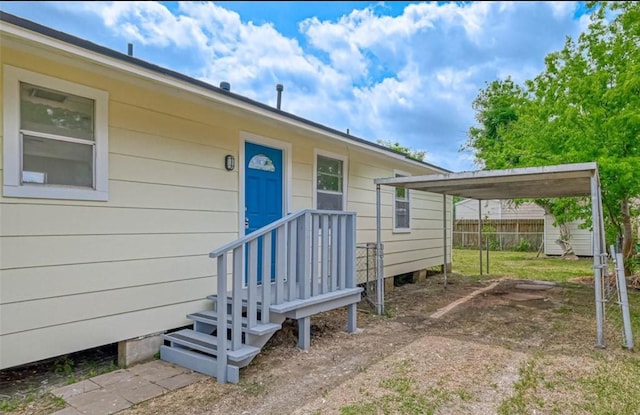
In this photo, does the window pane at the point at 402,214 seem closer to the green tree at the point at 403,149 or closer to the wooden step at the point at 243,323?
the wooden step at the point at 243,323

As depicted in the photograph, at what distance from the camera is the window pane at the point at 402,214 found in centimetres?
834

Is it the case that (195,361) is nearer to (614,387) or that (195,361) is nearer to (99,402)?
(99,402)

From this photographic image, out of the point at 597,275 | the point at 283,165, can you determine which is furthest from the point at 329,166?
the point at 597,275

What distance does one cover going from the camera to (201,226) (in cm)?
437

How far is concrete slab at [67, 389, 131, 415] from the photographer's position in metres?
2.77

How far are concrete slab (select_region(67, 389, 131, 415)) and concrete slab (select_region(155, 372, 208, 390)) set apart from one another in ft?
1.14

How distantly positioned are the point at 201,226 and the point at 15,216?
1.72 metres

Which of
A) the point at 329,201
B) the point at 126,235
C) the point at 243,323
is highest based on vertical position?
the point at 329,201

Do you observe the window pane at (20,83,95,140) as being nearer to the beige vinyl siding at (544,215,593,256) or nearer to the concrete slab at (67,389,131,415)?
the concrete slab at (67,389,131,415)

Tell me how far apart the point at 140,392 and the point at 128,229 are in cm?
145

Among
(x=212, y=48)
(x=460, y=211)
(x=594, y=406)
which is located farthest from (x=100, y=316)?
(x=460, y=211)

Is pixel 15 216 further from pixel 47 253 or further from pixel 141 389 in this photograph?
pixel 141 389

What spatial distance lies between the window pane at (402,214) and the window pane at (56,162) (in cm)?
615

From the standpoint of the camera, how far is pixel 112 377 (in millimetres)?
3355
